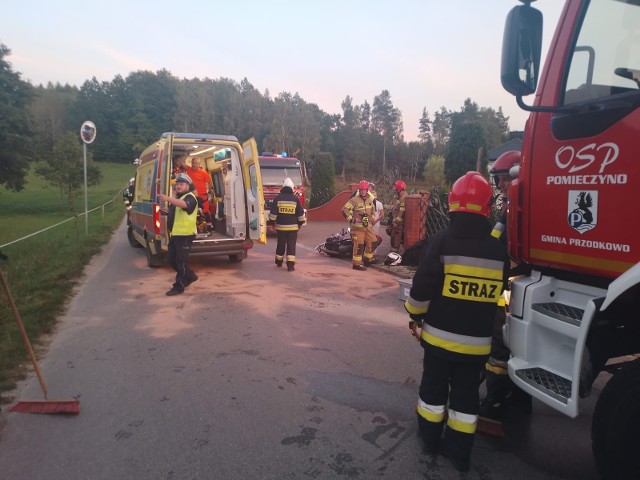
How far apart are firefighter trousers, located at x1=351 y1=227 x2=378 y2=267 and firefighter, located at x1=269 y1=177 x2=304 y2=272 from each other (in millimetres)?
1166

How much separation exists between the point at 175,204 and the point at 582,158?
5.95 metres

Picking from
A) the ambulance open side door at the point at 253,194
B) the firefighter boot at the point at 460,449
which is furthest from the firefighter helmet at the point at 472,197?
the ambulance open side door at the point at 253,194

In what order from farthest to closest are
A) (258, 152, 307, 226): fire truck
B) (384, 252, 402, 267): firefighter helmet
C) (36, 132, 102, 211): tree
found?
(36, 132, 102, 211): tree → (258, 152, 307, 226): fire truck → (384, 252, 402, 267): firefighter helmet

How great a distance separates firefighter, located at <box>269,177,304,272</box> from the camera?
9.62 metres

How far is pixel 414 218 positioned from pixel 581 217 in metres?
7.91

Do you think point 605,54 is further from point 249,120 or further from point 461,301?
point 249,120

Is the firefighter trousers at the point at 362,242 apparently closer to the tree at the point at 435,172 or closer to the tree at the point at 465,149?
the tree at the point at 465,149

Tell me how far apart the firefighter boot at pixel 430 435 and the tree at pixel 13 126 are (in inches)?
1073

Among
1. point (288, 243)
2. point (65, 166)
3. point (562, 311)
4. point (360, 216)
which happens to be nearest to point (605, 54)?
point (562, 311)

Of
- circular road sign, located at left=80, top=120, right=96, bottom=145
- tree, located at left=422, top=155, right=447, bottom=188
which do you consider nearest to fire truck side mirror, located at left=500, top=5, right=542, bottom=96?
circular road sign, located at left=80, top=120, right=96, bottom=145

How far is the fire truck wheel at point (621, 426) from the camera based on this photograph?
2227 millimetres

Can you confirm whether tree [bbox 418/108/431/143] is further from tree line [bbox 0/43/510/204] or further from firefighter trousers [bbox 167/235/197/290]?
firefighter trousers [bbox 167/235/197/290]

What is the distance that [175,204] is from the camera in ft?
23.9

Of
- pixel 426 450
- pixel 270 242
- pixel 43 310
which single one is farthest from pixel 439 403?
pixel 270 242
